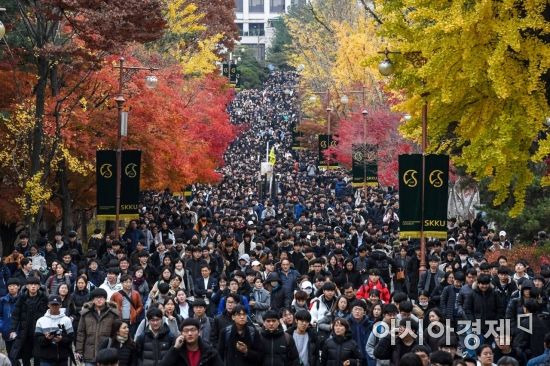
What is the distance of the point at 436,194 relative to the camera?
2130cm

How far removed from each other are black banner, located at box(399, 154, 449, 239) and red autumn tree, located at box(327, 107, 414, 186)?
2133 cm

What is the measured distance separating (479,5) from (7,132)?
584 inches

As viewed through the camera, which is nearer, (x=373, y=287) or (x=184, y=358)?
(x=184, y=358)

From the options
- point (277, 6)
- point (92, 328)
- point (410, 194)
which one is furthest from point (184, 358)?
point (277, 6)

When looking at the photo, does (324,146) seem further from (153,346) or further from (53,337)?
(153,346)

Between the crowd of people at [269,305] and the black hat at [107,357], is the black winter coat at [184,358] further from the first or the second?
the black hat at [107,357]

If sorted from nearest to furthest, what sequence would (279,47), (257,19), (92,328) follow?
(92,328), (279,47), (257,19)

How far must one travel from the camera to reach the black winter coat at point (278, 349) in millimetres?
12414

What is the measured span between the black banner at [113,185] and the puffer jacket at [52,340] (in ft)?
40.8

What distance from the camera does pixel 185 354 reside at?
11.5 m

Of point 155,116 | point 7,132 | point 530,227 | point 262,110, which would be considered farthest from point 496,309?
point 262,110

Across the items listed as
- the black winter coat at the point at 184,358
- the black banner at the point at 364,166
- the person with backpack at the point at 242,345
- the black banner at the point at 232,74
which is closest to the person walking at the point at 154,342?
the person with backpack at the point at 242,345

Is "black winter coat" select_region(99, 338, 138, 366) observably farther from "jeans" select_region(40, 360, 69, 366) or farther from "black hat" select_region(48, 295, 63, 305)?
"jeans" select_region(40, 360, 69, 366)

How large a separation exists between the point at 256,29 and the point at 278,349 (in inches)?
5968
